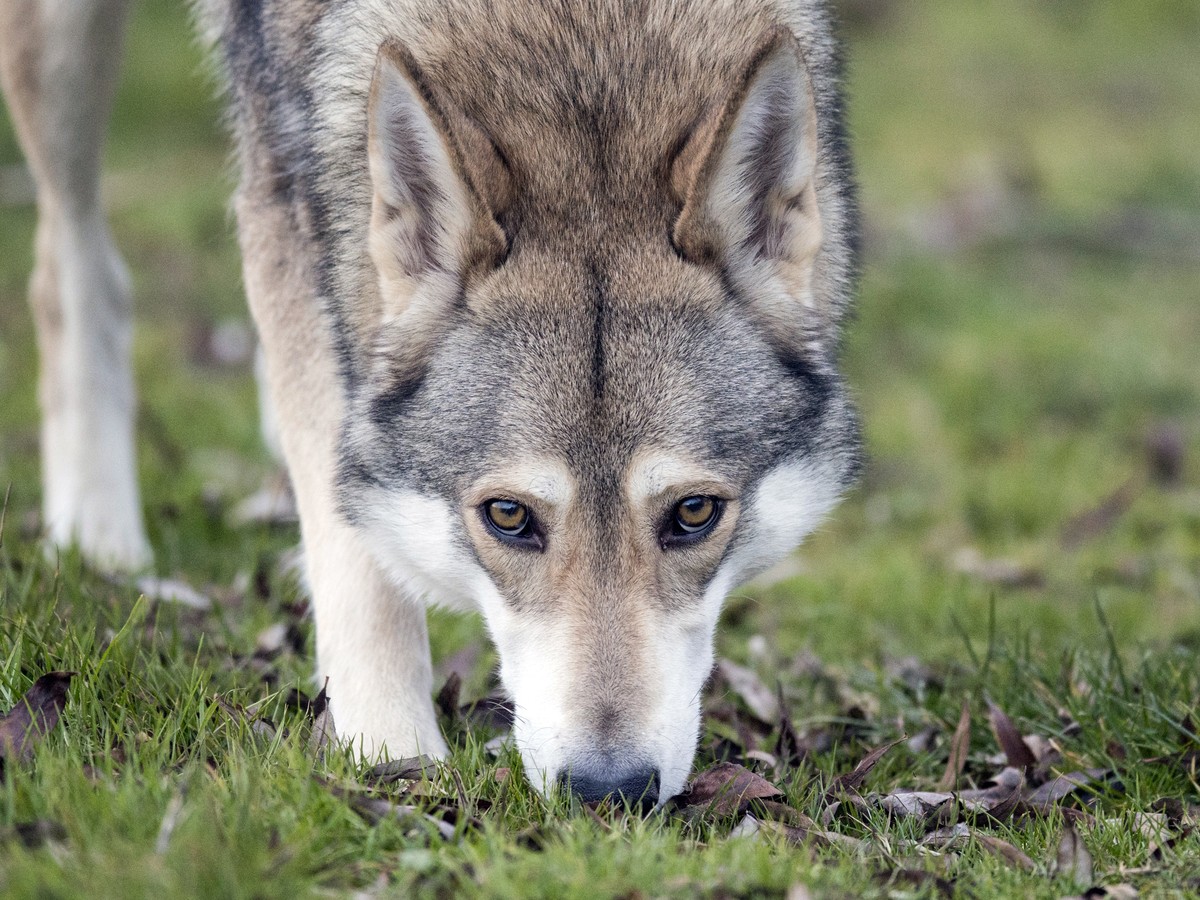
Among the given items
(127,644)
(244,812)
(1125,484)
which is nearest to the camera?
(244,812)

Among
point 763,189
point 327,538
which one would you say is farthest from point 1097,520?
point 327,538

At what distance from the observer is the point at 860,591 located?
5031mm

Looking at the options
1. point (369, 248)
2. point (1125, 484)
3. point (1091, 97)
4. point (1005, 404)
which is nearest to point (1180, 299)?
point (1005, 404)

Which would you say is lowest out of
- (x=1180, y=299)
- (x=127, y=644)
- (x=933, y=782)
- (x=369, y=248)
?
(x=1180, y=299)

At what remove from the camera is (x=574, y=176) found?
3.25 metres

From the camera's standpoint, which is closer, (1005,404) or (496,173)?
(496,173)

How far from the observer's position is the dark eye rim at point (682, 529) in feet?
10.1

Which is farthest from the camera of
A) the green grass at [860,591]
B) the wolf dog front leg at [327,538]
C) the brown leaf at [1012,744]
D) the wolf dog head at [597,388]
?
the brown leaf at [1012,744]

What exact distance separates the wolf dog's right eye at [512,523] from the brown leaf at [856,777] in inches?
35.6

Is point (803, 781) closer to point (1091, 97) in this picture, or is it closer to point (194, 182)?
point (194, 182)

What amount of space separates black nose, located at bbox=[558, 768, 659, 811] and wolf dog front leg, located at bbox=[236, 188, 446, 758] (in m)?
0.47

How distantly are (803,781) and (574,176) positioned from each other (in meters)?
1.53

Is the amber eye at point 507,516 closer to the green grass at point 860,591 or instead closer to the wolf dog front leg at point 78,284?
the green grass at point 860,591

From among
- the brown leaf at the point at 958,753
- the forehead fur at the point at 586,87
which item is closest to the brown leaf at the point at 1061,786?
the brown leaf at the point at 958,753
